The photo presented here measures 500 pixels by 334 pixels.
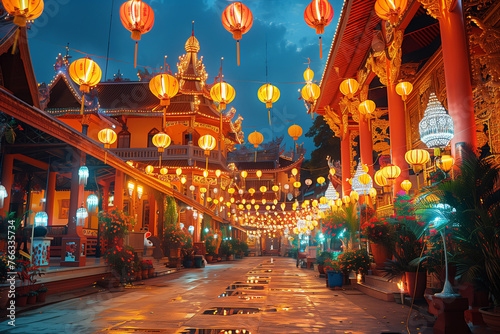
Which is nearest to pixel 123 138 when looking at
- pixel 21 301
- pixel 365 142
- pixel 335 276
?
pixel 365 142

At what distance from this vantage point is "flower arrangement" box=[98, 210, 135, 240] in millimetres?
12727

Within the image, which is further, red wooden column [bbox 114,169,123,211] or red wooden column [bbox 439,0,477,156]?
red wooden column [bbox 114,169,123,211]

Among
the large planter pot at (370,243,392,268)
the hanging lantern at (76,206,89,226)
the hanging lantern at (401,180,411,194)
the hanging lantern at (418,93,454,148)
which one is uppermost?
the hanging lantern at (418,93,454,148)

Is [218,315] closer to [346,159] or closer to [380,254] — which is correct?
[380,254]

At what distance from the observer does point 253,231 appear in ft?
201

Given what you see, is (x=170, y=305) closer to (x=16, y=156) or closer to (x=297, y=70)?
(x=16, y=156)

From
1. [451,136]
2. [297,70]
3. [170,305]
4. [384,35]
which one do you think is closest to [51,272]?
[170,305]

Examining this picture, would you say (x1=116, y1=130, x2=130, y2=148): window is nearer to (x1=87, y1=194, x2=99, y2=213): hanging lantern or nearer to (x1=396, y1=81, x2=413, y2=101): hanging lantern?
(x1=87, y1=194, x2=99, y2=213): hanging lantern

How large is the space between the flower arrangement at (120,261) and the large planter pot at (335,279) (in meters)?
6.47

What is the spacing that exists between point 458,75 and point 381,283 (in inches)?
217

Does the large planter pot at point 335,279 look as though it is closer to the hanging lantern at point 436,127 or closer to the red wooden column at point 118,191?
the hanging lantern at point 436,127

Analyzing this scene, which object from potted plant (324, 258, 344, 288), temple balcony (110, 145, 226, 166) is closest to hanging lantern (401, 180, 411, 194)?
potted plant (324, 258, 344, 288)

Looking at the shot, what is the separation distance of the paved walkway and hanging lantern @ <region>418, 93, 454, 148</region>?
3220 mm

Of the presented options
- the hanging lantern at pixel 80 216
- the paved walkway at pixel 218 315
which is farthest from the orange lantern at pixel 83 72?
the paved walkway at pixel 218 315
